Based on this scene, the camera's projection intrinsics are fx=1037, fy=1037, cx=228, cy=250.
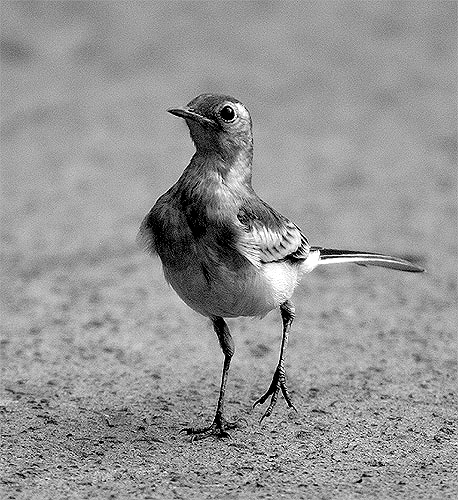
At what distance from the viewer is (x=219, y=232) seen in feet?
17.3

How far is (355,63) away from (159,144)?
169 inches

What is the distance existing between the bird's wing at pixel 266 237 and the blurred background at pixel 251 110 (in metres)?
3.33

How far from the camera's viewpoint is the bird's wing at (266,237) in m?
5.33

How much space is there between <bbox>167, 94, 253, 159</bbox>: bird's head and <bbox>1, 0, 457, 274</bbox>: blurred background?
3.81 m

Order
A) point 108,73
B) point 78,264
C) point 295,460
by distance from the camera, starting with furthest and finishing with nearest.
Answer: point 108,73, point 78,264, point 295,460

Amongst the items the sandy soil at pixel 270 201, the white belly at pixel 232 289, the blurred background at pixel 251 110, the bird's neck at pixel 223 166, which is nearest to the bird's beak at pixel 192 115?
the bird's neck at pixel 223 166

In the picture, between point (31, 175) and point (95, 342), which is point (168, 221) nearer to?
point (95, 342)

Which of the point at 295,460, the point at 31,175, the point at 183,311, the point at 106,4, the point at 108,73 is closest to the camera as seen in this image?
the point at 295,460

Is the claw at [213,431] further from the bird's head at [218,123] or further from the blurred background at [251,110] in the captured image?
the blurred background at [251,110]

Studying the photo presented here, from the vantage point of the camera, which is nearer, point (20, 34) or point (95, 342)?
point (95, 342)

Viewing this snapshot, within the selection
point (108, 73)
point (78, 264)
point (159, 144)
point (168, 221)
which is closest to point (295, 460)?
point (168, 221)

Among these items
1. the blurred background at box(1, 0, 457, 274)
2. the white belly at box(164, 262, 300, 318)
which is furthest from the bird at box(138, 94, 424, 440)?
the blurred background at box(1, 0, 457, 274)

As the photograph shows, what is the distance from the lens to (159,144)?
42.0 feet

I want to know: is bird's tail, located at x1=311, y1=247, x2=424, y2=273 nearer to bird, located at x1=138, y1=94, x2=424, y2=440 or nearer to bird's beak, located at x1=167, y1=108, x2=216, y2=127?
bird, located at x1=138, y1=94, x2=424, y2=440
